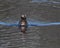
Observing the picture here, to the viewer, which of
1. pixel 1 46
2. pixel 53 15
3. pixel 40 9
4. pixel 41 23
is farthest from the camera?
pixel 40 9

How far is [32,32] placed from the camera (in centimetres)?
748

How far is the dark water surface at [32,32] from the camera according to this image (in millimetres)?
6602

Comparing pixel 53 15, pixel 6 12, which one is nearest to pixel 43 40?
pixel 53 15

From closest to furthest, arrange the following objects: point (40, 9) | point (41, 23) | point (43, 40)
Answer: point (43, 40) → point (41, 23) → point (40, 9)

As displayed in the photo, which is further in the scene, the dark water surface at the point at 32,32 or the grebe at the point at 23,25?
the grebe at the point at 23,25

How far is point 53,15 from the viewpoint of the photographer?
9.30 meters

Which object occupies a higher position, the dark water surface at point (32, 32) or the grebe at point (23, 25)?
the grebe at point (23, 25)

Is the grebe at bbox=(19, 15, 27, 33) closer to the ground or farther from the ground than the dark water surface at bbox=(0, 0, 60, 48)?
farther from the ground

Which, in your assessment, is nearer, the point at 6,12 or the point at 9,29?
the point at 9,29

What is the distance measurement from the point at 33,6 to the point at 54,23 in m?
2.62

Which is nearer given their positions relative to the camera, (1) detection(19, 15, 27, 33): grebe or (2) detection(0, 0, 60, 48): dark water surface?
(2) detection(0, 0, 60, 48): dark water surface

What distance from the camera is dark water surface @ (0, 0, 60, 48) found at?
660 cm

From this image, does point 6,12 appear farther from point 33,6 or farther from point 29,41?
point 29,41

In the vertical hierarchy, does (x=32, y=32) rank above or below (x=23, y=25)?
below
